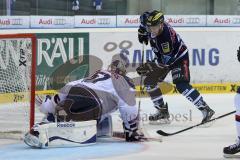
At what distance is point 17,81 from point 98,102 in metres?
0.79

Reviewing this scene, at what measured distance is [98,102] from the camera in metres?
5.19

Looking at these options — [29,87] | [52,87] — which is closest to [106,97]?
[29,87]

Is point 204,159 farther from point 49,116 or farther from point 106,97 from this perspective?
point 49,116

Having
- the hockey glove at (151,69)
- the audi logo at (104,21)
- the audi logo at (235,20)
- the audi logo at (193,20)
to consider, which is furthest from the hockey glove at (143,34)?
the audi logo at (235,20)

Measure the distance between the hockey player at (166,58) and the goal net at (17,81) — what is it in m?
1.29

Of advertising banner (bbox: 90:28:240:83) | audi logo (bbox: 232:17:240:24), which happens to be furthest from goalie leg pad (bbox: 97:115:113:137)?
audi logo (bbox: 232:17:240:24)

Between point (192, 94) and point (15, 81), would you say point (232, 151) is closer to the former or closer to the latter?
point (192, 94)

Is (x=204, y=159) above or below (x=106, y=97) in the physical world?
below

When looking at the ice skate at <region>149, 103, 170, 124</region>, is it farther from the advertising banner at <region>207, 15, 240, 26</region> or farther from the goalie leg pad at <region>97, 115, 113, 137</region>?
the advertising banner at <region>207, 15, 240, 26</region>

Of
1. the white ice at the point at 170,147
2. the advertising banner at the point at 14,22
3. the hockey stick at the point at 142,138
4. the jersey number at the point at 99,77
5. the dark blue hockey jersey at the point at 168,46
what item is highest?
the advertising banner at the point at 14,22

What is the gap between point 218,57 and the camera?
995cm

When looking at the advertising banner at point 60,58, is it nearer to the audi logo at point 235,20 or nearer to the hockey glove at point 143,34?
the hockey glove at point 143,34

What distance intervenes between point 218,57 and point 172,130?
13.4ft

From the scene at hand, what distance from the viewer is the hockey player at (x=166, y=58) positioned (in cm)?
614
